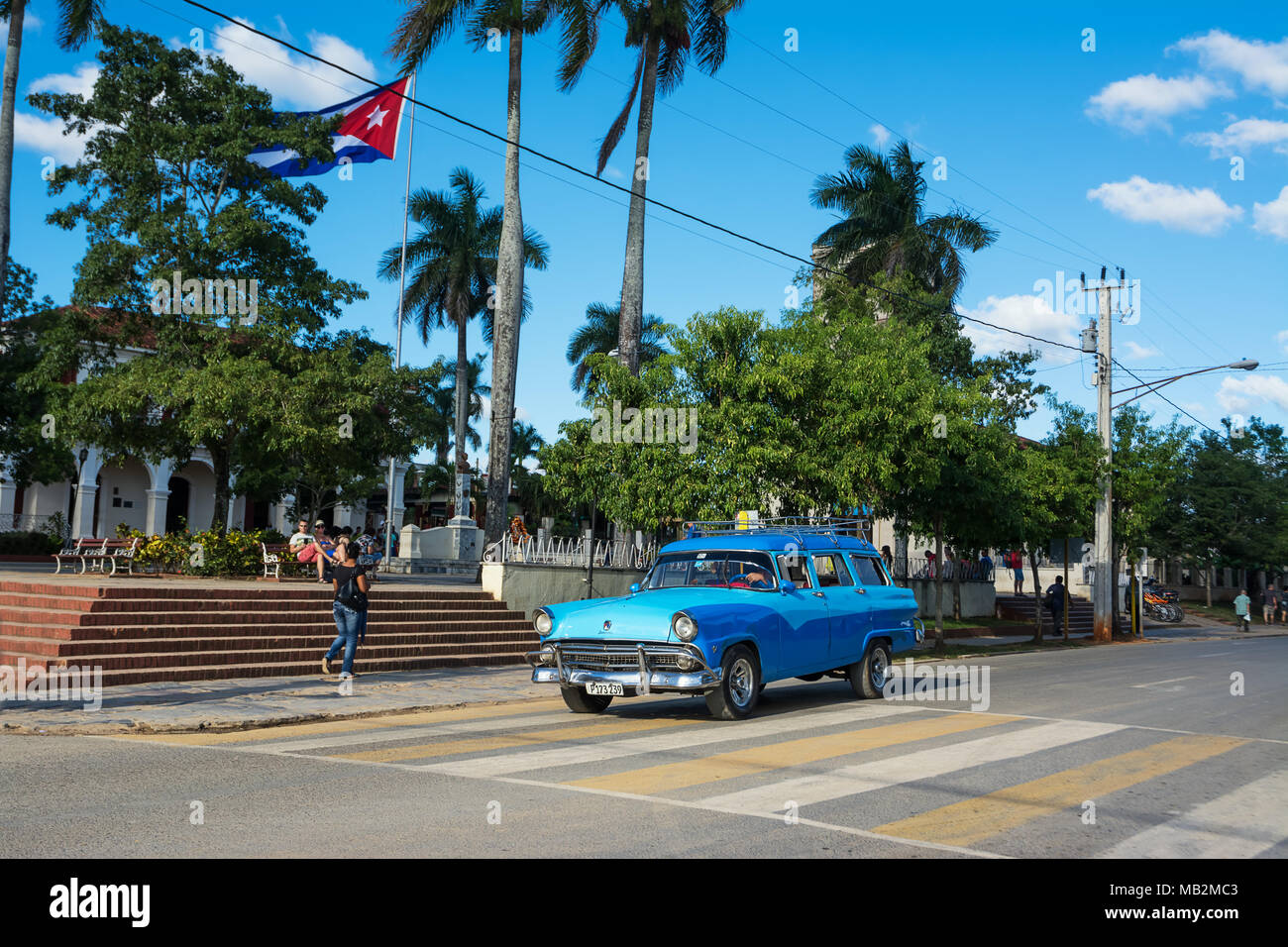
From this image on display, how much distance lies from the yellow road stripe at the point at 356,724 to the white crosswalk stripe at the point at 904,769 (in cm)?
474

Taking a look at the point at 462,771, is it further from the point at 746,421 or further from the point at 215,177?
the point at 215,177

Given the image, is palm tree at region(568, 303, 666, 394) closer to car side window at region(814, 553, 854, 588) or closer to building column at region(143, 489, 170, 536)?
building column at region(143, 489, 170, 536)

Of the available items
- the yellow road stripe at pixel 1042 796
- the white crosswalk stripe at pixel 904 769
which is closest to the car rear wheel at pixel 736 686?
the white crosswalk stripe at pixel 904 769

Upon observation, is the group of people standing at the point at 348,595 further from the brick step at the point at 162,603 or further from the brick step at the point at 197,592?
the brick step at the point at 197,592

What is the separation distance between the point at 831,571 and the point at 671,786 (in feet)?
19.7

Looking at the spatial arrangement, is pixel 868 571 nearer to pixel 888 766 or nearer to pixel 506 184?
pixel 888 766

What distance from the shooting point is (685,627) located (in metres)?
10.1

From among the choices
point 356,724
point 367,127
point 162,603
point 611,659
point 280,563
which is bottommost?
point 356,724

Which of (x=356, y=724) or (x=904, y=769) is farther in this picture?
(x=356, y=724)

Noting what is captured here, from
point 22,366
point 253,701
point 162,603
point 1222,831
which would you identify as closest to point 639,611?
point 253,701

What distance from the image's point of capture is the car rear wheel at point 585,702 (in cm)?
1144

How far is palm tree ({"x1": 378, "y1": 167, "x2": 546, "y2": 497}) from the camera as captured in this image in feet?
153

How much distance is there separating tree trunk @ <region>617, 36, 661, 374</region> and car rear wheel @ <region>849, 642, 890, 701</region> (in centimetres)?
1096
